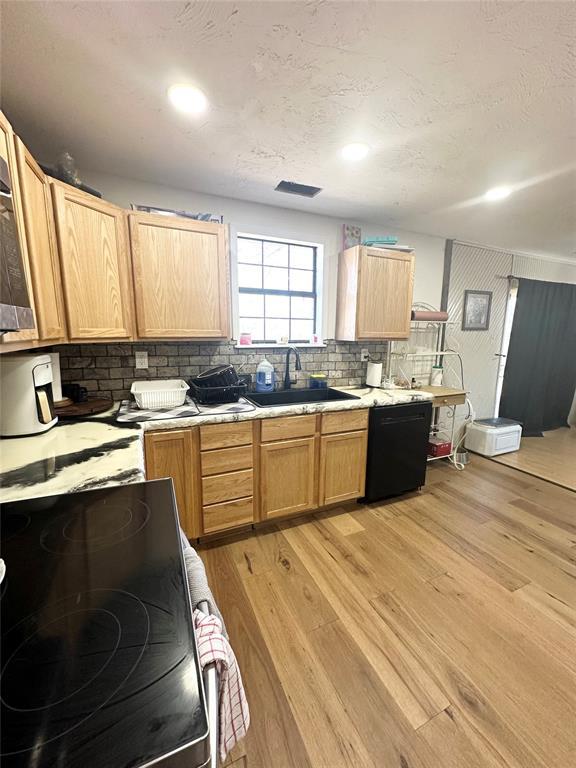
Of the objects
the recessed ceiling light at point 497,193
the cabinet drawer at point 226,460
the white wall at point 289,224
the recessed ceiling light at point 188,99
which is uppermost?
the recessed ceiling light at point 497,193

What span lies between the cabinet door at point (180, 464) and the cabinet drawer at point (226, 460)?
66 mm

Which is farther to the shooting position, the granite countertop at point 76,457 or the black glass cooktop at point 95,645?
the granite countertop at point 76,457

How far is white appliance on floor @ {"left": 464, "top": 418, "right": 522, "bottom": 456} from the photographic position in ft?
11.6

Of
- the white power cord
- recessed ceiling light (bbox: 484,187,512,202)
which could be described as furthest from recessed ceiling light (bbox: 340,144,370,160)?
the white power cord

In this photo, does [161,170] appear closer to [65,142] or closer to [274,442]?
[65,142]

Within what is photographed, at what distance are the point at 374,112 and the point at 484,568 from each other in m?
2.54

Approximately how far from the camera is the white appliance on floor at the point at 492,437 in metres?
3.54

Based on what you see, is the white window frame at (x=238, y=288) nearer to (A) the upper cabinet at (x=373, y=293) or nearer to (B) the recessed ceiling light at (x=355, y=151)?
(A) the upper cabinet at (x=373, y=293)

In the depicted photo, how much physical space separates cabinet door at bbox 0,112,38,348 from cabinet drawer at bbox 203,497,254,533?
4.60 ft

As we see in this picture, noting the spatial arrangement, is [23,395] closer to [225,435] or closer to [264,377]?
[225,435]

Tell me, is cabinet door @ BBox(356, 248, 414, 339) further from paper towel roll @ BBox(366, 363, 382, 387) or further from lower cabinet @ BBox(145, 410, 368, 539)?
lower cabinet @ BBox(145, 410, 368, 539)

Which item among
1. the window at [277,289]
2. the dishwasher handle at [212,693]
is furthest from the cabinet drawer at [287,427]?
the dishwasher handle at [212,693]

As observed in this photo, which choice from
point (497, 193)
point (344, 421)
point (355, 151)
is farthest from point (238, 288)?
point (497, 193)

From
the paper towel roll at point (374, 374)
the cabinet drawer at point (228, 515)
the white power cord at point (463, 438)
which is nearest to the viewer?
the cabinet drawer at point (228, 515)
